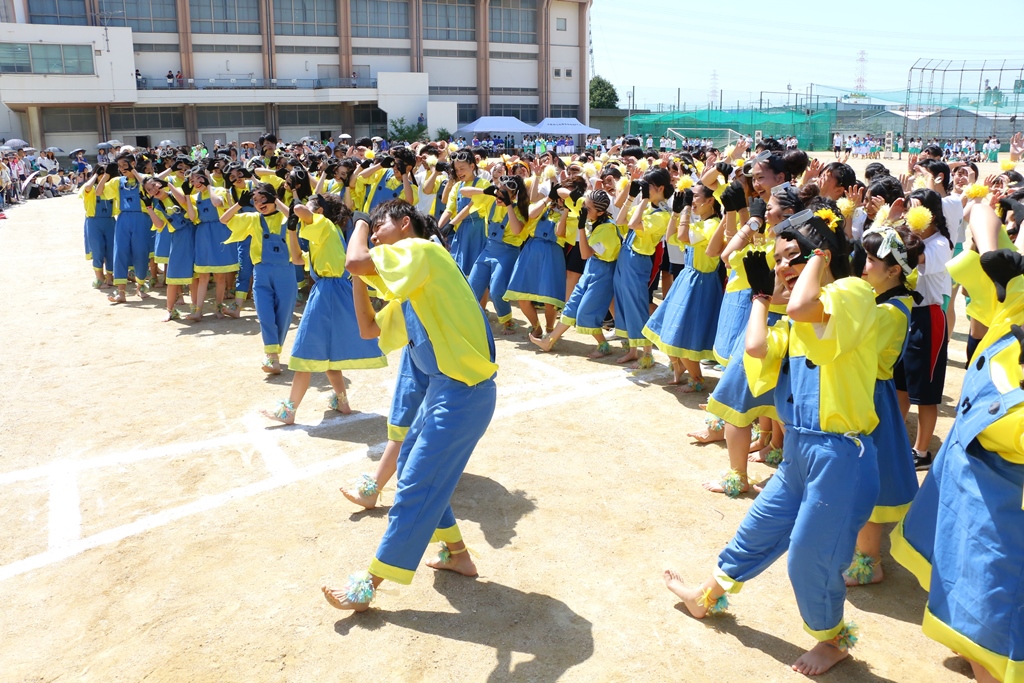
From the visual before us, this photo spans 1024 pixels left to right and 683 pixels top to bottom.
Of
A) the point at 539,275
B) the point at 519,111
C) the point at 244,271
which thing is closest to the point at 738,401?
the point at 539,275

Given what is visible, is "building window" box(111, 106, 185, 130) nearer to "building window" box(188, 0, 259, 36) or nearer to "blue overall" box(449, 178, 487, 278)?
"building window" box(188, 0, 259, 36)

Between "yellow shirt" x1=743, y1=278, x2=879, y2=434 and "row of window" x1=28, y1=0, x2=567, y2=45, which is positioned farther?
"row of window" x1=28, y1=0, x2=567, y2=45

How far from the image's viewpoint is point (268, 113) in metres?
48.5

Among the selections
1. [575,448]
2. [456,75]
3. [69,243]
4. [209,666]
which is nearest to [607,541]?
[575,448]

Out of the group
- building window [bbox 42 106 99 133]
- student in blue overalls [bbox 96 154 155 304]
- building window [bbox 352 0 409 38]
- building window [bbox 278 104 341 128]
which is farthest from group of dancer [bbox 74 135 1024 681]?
building window [bbox 352 0 409 38]

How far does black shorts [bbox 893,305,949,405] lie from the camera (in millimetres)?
5359

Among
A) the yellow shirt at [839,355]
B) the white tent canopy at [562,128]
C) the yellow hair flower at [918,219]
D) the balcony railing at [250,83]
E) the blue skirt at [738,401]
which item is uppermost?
the balcony railing at [250,83]

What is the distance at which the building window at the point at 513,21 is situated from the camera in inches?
2135

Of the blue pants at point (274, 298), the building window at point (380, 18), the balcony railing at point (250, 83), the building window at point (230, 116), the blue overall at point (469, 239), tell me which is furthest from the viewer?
the building window at point (380, 18)

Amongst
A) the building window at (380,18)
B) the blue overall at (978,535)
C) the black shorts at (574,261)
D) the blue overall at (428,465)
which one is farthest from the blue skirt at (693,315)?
the building window at (380,18)

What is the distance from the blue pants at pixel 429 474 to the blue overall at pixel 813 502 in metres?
1.27

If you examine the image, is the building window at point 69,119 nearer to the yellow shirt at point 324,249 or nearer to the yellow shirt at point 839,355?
the yellow shirt at point 324,249

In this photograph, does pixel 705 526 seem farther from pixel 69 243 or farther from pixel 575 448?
pixel 69 243

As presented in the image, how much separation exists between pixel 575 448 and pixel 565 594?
73.8 inches
